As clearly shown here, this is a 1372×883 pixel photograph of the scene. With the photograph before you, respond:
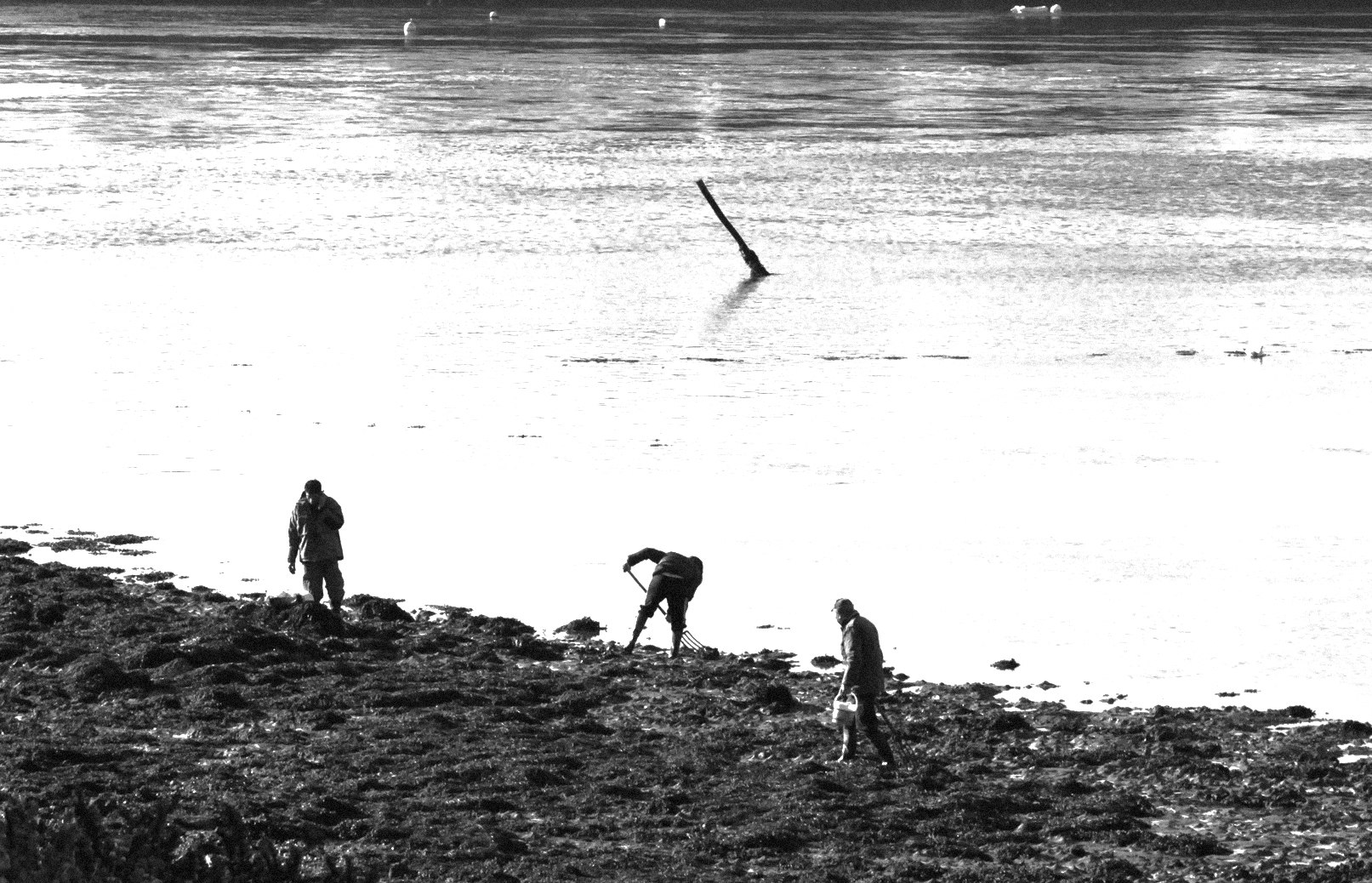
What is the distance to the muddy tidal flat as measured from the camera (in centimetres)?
1076

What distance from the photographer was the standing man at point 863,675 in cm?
1219

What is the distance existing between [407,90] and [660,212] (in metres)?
30.3

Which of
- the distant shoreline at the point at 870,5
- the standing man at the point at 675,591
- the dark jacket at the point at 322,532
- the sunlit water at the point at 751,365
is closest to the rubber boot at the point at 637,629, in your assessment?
the standing man at the point at 675,591

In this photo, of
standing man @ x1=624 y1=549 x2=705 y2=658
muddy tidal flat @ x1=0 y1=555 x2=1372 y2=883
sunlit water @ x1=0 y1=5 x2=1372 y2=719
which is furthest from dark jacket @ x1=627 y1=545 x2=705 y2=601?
sunlit water @ x1=0 y1=5 x2=1372 y2=719

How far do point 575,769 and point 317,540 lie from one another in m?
3.60

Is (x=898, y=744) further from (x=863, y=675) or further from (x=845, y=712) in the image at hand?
(x=863, y=675)

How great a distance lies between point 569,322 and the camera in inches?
1166

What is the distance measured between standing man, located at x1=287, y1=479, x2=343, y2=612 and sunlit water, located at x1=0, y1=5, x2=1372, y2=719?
4.54ft

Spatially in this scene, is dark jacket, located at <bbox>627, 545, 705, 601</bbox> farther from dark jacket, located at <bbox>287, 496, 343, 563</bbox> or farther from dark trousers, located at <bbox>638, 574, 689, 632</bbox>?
dark jacket, located at <bbox>287, 496, 343, 563</bbox>

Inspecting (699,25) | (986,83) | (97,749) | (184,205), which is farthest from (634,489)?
(699,25)

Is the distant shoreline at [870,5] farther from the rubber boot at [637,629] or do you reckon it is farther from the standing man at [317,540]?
the rubber boot at [637,629]

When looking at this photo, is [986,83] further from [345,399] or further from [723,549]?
[723,549]

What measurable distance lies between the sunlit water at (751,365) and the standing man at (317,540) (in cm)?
138

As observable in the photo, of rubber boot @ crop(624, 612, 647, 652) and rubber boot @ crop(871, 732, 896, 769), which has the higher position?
rubber boot @ crop(871, 732, 896, 769)
